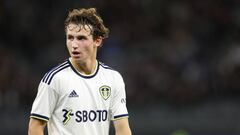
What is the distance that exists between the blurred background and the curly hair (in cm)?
526

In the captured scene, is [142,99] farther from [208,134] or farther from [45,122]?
[45,122]

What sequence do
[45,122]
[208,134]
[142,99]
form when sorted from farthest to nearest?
1. [142,99]
2. [208,134]
3. [45,122]

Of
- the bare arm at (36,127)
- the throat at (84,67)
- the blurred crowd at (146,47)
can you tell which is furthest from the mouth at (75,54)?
the blurred crowd at (146,47)

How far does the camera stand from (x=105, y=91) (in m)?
5.36

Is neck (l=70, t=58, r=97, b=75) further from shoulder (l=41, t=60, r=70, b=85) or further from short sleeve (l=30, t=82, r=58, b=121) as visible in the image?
short sleeve (l=30, t=82, r=58, b=121)

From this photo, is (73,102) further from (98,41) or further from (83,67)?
(98,41)

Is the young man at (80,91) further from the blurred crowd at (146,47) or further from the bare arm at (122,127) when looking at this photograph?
the blurred crowd at (146,47)

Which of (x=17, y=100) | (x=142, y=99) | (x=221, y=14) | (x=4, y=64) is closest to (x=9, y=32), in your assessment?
(x=4, y=64)

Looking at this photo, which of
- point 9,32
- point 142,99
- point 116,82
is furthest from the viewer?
point 9,32

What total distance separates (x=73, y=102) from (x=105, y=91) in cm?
30

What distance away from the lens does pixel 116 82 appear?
547 cm

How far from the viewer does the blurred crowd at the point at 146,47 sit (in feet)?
37.9

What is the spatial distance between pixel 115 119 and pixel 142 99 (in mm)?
5971

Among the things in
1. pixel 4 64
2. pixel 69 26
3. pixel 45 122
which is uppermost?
pixel 4 64
